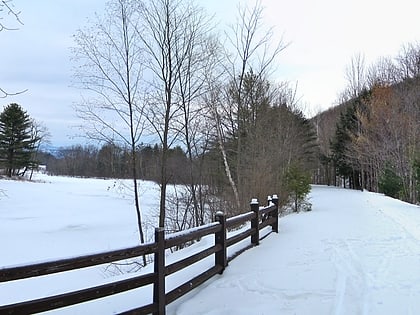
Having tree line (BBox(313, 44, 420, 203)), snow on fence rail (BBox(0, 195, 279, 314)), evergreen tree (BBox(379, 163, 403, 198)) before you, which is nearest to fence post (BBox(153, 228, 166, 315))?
snow on fence rail (BBox(0, 195, 279, 314))

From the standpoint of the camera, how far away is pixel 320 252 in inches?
324

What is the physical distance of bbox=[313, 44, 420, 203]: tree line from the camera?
2764 centimetres

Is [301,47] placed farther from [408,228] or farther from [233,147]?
[408,228]

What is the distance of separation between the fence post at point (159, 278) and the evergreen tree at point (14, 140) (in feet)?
178

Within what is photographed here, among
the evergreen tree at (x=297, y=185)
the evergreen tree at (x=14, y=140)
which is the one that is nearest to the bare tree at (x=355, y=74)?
the evergreen tree at (x=297, y=185)

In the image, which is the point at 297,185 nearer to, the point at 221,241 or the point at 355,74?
the point at 221,241

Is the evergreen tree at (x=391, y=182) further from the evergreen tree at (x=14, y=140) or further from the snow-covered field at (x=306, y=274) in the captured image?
the evergreen tree at (x=14, y=140)

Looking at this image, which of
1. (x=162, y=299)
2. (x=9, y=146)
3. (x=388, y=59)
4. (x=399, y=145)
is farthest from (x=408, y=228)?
(x=9, y=146)

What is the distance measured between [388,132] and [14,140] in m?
46.5

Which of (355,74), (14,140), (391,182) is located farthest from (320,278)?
(14,140)

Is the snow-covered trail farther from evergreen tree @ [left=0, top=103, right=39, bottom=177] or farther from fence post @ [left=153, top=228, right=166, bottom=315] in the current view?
evergreen tree @ [left=0, top=103, right=39, bottom=177]

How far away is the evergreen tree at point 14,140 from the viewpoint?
53719 millimetres

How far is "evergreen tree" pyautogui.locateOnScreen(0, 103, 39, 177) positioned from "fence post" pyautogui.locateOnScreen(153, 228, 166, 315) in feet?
178

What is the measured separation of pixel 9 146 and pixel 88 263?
185 ft
